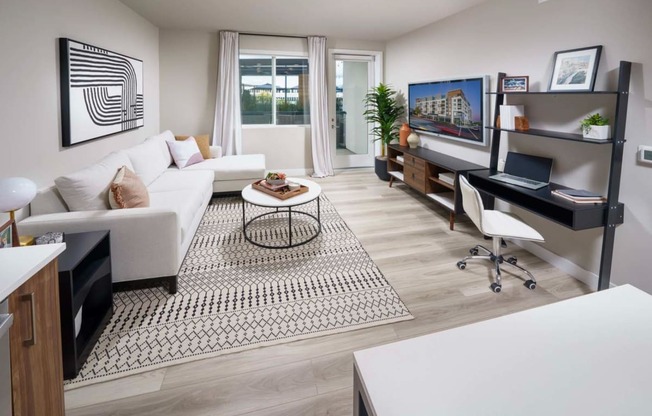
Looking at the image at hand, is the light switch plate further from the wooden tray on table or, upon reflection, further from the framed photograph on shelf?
the framed photograph on shelf

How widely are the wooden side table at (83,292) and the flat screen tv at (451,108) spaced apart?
3639 millimetres

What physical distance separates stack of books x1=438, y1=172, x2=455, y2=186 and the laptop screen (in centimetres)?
65

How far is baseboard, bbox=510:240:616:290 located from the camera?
2.72 metres

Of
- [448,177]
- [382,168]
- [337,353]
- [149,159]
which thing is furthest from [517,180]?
[149,159]

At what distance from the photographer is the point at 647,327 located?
0.81 meters

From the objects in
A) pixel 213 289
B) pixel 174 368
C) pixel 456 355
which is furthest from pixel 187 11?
pixel 456 355

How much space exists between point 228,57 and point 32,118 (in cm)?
382

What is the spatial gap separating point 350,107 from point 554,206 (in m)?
4.95

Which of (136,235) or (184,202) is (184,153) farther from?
(136,235)

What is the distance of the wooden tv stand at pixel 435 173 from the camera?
3.83 metres

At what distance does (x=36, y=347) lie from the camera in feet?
3.75

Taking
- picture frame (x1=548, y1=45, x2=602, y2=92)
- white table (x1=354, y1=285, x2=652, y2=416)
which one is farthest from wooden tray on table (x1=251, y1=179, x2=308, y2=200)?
white table (x1=354, y1=285, x2=652, y2=416)

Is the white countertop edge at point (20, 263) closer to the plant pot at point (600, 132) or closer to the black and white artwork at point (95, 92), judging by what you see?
the black and white artwork at point (95, 92)

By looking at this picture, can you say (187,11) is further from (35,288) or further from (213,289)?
(35,288)
